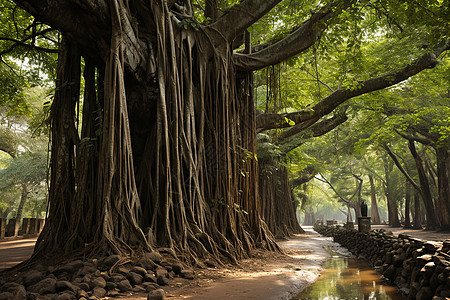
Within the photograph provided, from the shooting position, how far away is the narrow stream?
13.9 feet

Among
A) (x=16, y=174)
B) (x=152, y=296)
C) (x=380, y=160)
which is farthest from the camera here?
(x=380, y=160)

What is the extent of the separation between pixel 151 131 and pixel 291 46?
330 cm

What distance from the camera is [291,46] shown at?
283 inches

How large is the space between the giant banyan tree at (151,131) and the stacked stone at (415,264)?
2.33 meters

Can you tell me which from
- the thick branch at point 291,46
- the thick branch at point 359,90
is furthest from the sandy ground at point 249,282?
the thick branch at point 359,90

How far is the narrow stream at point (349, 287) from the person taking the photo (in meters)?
4.25

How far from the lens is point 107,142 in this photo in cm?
→ 481

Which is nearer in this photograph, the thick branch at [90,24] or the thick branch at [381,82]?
the thick branch at [90,24]

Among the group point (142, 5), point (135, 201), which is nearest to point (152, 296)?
point (135, 201)

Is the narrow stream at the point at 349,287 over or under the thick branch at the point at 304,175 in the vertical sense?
under

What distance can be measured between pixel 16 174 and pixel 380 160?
2338cm

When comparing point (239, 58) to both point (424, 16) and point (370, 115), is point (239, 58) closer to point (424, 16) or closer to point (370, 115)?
point (424, 16)

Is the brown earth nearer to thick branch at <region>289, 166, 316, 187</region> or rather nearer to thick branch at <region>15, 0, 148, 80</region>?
thick branch at <region>15, 0, 148, 80</region>

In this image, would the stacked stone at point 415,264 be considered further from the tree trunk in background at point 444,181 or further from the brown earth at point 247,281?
the tree trunk in background at point 444,181
